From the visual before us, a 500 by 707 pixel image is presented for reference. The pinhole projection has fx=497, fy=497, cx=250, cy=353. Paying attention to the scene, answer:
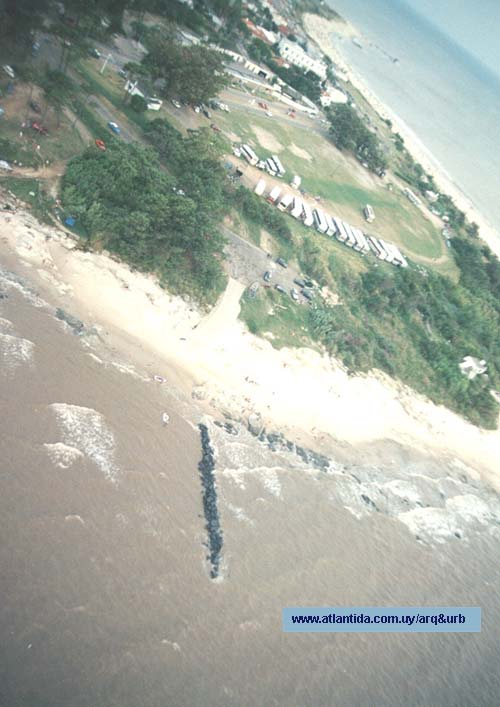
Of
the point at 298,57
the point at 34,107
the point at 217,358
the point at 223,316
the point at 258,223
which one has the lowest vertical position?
the point at 217,358

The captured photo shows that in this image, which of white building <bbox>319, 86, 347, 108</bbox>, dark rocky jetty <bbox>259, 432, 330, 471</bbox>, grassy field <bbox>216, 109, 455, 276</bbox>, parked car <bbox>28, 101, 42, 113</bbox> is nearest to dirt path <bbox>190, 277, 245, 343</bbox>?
dark rocky jetty <bbox>259, 432, 330, 471</bbox>

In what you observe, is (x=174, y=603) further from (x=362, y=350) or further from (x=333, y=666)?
(x=362, y=350)

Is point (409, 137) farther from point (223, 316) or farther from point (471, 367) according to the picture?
point (223, 316)

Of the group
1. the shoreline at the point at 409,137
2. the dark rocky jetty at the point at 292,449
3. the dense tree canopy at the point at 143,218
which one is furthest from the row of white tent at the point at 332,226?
the shoreline at the point at 409,137

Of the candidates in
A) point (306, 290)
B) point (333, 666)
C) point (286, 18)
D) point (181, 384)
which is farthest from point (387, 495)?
point (286, 18)

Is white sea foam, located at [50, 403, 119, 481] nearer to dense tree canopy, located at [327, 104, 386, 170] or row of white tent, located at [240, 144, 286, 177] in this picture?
row of white tent, located at [240, 144, 286, 177]

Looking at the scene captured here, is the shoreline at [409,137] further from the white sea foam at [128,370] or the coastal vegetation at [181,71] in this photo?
the white sea foam at [128,370]

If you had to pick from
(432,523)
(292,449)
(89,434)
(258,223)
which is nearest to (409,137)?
(258,223)
